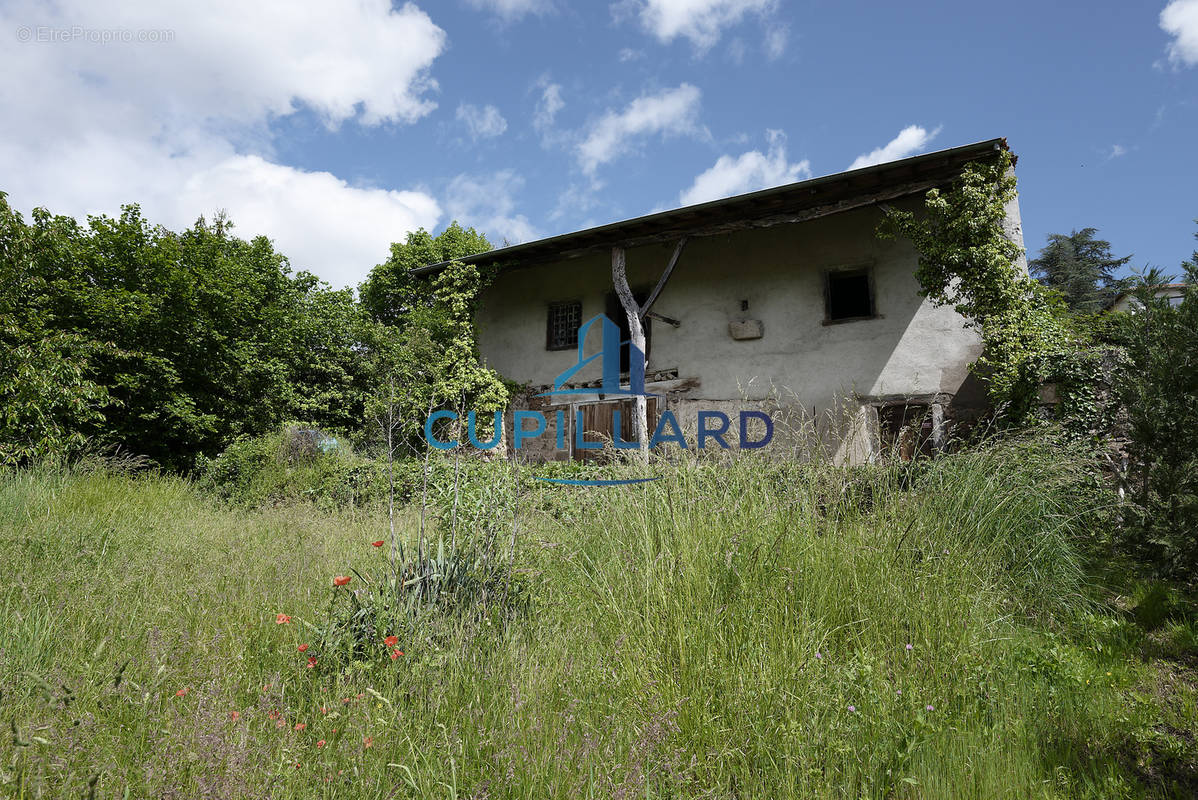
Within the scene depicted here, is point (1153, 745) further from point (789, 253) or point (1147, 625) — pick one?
point (789, 253)

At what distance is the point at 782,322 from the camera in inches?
374

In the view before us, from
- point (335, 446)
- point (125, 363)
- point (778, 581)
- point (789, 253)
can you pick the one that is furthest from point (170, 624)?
point (125, 363)

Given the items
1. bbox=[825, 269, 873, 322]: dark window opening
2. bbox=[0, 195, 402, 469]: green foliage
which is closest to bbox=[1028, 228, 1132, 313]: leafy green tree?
bbox=[825, 269, 873, 322]: dark window opening

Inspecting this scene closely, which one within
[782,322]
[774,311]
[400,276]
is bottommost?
[782,322]

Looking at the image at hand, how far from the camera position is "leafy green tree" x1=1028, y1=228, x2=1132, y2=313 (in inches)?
1035

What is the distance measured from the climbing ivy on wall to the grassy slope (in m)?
3.70

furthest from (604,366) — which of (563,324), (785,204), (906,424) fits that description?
(906,424)

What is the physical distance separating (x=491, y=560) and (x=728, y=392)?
720 cm

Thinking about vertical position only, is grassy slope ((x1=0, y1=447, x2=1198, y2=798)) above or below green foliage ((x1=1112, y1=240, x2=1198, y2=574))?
below

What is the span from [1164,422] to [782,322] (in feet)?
19.9

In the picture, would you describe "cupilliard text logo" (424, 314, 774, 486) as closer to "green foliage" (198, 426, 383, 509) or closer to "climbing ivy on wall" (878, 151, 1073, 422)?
"green foliage" (198, 426, 383, 509)

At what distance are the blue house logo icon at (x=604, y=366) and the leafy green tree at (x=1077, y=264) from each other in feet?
79.3

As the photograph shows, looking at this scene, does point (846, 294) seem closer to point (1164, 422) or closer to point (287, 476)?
point (1164, 422)

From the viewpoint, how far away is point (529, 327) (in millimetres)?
11719
